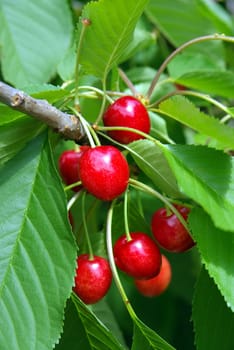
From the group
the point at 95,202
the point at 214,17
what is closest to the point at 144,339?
the point at 95,202

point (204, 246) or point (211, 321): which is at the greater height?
point (204, 246)

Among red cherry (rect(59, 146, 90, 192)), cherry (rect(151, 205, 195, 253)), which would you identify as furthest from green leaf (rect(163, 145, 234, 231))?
red cherry (rect(59, 146, 90, 192))

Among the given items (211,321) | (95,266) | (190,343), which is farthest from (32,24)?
(190,343)

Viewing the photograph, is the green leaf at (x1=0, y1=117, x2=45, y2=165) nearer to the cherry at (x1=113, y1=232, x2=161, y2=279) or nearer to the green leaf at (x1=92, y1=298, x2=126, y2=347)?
the cherry at (x1=113, y1=232, x2=161, y2=279)

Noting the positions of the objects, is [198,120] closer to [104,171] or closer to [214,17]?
[104,171]

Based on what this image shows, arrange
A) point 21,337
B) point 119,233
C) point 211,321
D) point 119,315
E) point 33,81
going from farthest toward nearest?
point 119,315 → point 33,81 → point 119,233 → point 211,321 → point 21,337

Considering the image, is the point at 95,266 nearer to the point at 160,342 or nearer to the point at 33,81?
the point at 160,342
